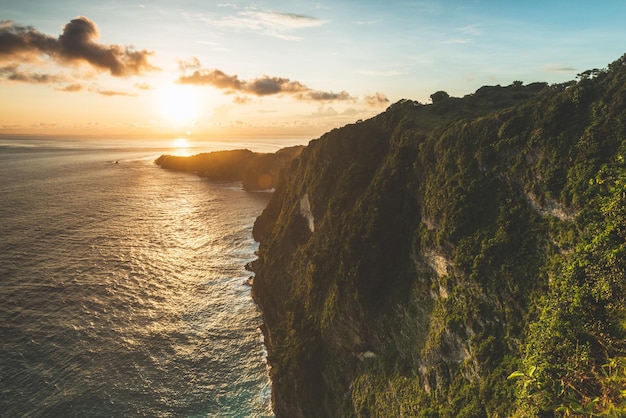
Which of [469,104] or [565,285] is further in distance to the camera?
[469,104]

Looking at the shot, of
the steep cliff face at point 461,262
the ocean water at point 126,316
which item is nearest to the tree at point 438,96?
the steep cliff face at point 461,262

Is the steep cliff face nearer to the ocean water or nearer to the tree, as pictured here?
the tree

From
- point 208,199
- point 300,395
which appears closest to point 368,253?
point 300,395

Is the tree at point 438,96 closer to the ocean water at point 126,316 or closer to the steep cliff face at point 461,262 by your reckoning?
the steep cliff face at point 461,262

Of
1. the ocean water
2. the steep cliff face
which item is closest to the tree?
the steep cliff face

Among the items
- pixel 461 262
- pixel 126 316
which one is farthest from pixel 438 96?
pixel 126 316

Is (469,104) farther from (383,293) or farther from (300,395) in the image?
(300,395)
